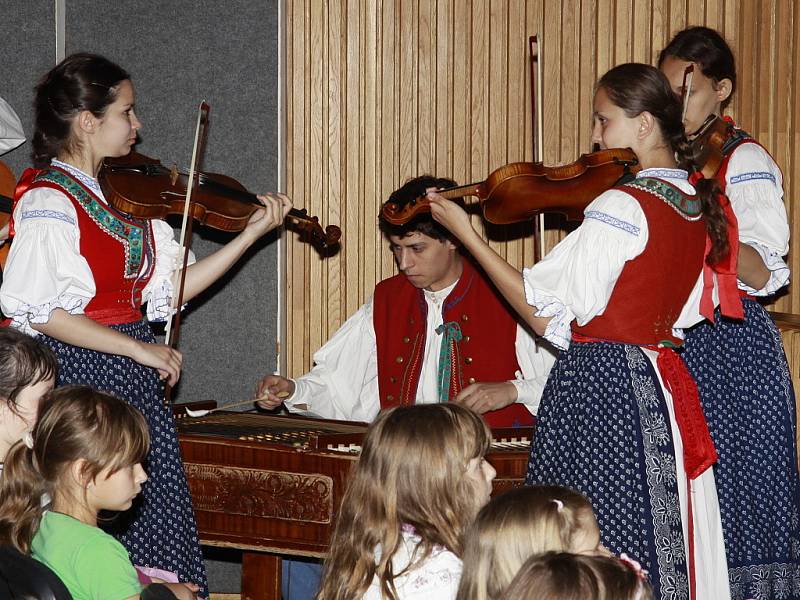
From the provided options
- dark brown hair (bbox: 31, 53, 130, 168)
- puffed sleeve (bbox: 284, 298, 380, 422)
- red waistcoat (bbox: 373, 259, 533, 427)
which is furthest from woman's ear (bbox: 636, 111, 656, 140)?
puffed sleeve (bbox: 284, 298, 380, 422)

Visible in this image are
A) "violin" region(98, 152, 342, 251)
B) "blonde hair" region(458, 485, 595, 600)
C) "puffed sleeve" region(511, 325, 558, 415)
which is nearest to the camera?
"blonde hair" region(458, 485, 595, 600)

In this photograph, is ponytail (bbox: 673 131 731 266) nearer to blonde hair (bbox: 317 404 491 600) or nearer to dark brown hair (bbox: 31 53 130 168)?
blonde hair (bbox: 317 404 491 600)

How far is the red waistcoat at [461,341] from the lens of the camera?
358cm

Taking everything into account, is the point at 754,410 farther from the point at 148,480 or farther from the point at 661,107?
the point at 148,480

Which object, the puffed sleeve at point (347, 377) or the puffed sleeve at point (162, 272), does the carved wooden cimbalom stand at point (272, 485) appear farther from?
the puffed sleeve at point (347, 377)

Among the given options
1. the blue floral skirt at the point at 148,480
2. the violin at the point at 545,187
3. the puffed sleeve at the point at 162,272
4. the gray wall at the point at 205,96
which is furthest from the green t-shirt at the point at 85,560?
the gray wall at the point at 205,96

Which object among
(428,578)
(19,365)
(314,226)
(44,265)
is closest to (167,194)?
(44,265)

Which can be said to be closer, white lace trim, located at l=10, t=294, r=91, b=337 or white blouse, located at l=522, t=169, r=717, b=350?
white blouse, located at l=522, t=169, r=717, b=350

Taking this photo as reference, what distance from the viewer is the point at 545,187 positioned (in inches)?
112

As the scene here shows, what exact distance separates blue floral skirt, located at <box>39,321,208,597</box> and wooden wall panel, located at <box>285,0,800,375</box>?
5.04 feet

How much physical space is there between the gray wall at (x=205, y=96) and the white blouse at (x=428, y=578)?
2.24 metres

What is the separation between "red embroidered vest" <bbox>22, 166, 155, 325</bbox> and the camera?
8.93 feet

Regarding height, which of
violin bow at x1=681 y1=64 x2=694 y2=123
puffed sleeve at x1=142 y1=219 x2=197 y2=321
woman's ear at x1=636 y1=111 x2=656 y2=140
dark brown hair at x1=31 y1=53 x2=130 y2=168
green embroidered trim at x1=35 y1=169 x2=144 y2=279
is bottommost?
puffed sleeve at x1=142 y1=219 x2=197 y2=321

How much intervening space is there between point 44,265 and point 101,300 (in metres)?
0.18
